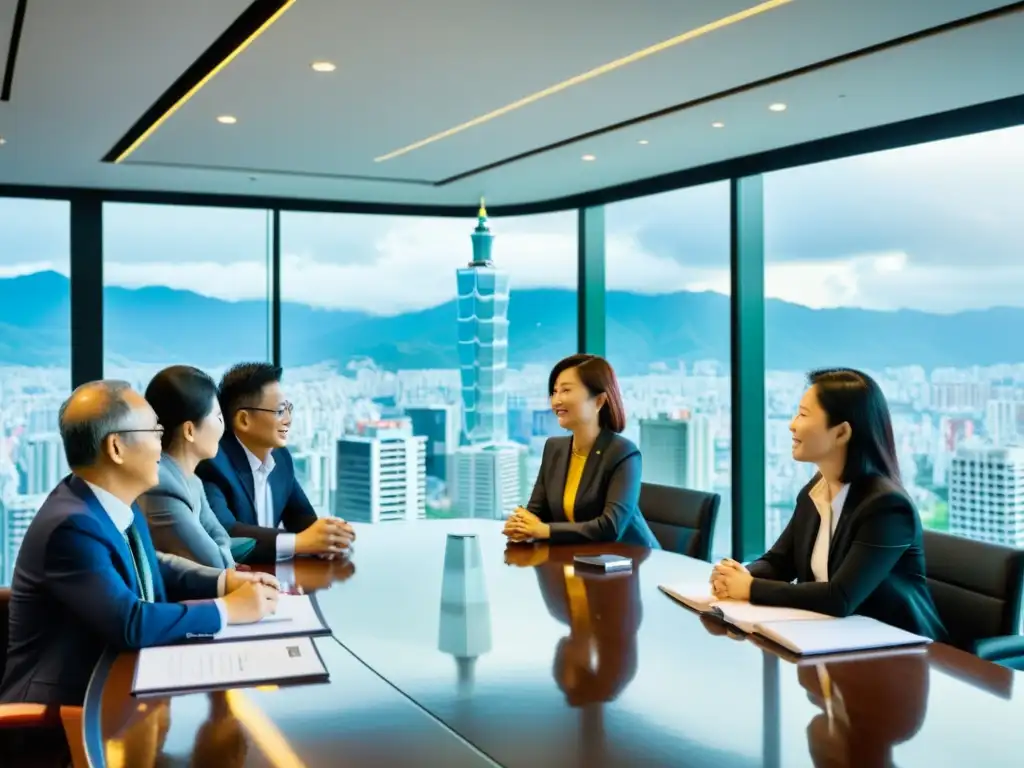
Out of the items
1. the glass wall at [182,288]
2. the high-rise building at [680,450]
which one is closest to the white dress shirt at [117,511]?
the high-rise building at [680,450]

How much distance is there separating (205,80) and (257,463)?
1.57 meters

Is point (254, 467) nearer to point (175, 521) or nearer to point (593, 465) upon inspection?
point (175, 521)

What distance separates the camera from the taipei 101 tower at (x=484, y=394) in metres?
7.04

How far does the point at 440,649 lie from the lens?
2057 millimetres

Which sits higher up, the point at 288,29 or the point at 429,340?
the point at 288,29

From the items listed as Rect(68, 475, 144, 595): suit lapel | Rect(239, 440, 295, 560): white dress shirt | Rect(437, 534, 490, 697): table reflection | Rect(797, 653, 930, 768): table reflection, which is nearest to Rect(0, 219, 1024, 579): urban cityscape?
Rect(239, 440, 295, 560): white dress shirt

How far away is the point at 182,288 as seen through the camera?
6.74 metres

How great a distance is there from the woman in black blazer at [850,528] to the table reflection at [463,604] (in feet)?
1.99

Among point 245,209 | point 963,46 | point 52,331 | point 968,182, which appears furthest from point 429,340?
point 963,46

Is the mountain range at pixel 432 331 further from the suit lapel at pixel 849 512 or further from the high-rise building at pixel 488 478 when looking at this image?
the suit lapel at pixel 849 512

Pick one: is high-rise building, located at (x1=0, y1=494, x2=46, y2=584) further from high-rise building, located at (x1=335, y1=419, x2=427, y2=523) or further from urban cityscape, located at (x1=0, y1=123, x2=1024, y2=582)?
high-rise building, located at (x1=335, y1=419, x2=427, y2=523)

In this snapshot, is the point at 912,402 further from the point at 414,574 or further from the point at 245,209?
the point at 245,209

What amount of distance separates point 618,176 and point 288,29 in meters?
3.03

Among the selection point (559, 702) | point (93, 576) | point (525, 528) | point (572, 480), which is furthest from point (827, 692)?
point (572, 480)
